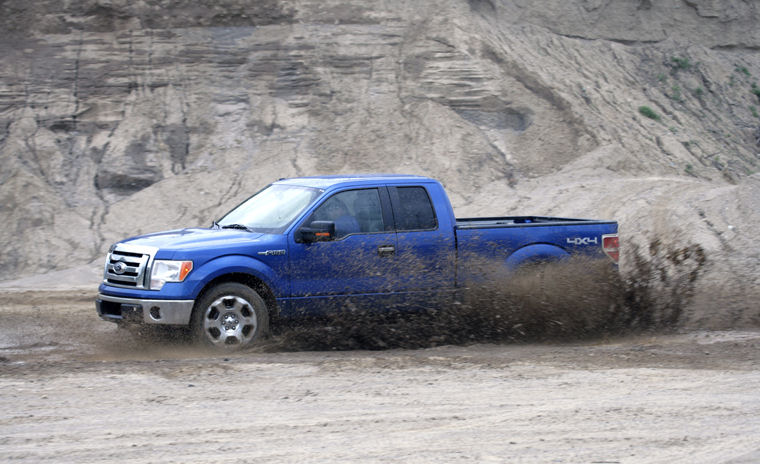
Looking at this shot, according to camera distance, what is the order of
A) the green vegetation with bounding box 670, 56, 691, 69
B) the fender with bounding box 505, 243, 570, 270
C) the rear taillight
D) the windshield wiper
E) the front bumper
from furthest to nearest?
the green vegetation with bounding box 670, 56, 691, 69 < the rear taillight < the fender with bounding box 505, 243, 570, 270 < the windshield wiper < the front bumper

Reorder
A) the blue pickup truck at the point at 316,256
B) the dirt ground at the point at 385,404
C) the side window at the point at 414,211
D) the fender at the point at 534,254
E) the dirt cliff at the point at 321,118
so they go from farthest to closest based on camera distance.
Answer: the dirt cliff at the point at 321,118 < the fender at the point at 534,254 < the side window at the point at 414,211 < the blue pickup truck at the point at 316,256 < the dirt ground at the point at 385,404

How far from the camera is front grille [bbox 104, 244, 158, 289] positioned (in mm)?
8086

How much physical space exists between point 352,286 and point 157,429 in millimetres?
3327

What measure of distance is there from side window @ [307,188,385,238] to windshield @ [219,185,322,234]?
185 mm

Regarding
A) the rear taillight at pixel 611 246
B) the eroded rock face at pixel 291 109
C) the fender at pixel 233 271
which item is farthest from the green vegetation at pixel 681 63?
the fender at pixel 233 271

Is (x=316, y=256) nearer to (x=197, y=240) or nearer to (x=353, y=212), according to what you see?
(x=353, y=212)

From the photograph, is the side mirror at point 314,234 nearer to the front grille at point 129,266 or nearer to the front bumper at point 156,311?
the front bumper at point 156,311

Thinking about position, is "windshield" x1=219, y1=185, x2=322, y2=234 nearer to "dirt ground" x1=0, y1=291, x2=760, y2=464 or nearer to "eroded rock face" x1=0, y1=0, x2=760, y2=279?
"dirt ground" x1=0, y1=291, x2=760, y2=464

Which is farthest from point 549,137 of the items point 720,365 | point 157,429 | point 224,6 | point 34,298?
point 157,429

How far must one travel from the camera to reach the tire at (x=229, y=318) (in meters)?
8.08

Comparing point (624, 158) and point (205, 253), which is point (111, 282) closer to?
point (205, 253)

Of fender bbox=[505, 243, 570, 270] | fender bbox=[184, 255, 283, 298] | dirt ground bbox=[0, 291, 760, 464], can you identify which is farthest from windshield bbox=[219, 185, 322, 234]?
fender bbox=[505, 243, 570, 270]

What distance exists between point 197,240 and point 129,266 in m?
0.66

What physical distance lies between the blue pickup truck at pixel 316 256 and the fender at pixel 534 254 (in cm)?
1
